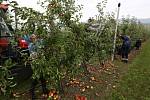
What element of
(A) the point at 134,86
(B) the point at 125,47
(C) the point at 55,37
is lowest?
(A) the point at 134,86

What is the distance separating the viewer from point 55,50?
323 inches

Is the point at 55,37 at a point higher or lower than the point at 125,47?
higher

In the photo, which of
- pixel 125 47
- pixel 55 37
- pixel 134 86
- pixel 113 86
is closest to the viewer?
pixel 55 37

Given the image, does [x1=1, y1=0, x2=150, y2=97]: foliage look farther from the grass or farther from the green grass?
the green grass

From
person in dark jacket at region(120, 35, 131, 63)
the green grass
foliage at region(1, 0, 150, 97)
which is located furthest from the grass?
person in dark jacket at region(120, 35, 131, 63)

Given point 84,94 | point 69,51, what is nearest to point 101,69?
point 84,94

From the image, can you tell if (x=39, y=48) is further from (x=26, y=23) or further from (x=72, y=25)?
(x=72, y=25)

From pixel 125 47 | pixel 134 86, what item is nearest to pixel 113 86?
pixel 134 86

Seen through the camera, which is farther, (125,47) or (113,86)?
(125,47)

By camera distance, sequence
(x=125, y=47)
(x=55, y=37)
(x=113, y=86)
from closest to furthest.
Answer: (x=55, y=37) < (x=113, y=86) < (x=125, y=47)

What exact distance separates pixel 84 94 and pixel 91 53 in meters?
2.27

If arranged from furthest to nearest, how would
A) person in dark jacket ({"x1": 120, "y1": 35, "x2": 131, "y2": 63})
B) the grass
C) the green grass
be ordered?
1. person in dark jacket ({"x1": 120, "y1": 35, "x2": 131, "y2": 63})
2. the green grass
3. the grass

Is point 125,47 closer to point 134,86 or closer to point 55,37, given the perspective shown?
point 134,86

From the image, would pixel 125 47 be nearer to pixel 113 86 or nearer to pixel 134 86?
pixel 134 86
